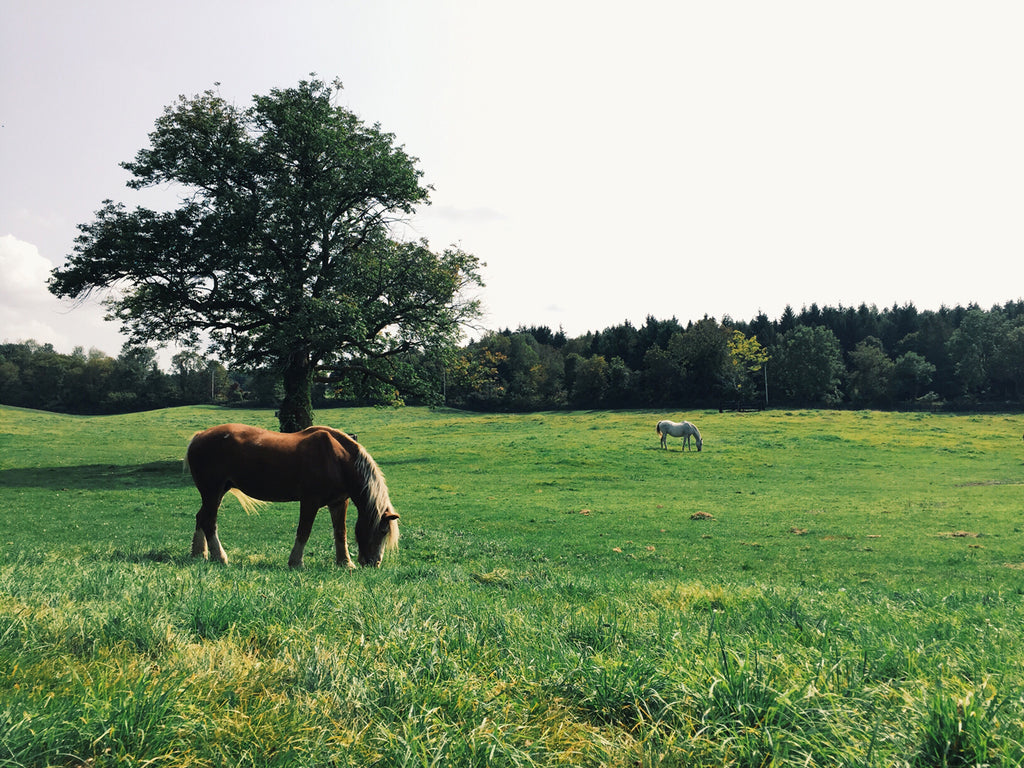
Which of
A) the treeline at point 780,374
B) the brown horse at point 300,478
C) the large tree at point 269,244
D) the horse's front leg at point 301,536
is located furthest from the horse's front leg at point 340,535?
the treeline at point 780,374

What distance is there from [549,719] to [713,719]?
74cm

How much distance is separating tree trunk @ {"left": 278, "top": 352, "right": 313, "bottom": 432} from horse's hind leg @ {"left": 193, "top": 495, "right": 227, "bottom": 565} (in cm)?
1942

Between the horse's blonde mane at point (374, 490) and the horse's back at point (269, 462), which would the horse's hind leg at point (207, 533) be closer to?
the horse's back at point (269, 462)

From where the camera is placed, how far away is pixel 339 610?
4.62m

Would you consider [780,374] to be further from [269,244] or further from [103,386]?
[103,386]

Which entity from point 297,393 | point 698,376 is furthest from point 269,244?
point 698,376

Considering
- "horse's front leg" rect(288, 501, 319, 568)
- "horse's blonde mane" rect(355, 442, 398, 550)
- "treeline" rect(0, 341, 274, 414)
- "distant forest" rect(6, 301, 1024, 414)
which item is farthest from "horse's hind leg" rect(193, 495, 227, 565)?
"treeline" rect(0, 341, 274, 414)

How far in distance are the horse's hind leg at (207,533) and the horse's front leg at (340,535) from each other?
1.86m

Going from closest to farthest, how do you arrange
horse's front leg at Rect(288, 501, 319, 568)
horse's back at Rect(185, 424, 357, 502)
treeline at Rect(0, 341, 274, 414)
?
1. horse's front leg at Rect(288, 501, 319, 568)
2. horse's back at Rect(185, 424, 357, 502)
3. treeline at Rect(0, 341, 274, 414)

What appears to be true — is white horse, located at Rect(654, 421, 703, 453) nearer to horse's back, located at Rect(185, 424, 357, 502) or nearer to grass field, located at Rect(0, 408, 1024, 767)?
grass field, located at Rect(0, 408, 1024, 767)

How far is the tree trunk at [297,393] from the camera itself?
96.4 feet

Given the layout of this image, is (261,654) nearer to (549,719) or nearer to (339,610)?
(339,610)

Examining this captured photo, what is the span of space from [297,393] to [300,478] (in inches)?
810

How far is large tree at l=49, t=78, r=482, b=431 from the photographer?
2834cm
